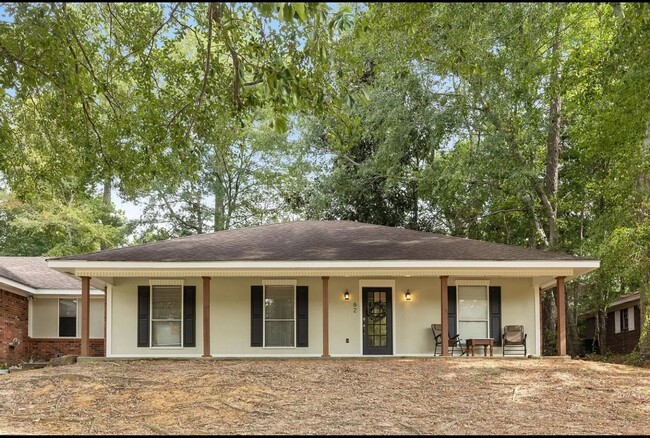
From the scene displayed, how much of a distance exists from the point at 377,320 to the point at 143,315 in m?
5.58

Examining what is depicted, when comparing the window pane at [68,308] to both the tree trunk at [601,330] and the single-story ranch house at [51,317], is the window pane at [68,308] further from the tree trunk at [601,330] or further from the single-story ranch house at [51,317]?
the tree trunk at [601,330]

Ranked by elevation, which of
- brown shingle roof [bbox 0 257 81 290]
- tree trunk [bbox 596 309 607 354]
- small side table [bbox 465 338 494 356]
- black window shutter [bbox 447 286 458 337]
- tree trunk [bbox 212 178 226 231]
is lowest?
tree trunk [bbox 596 309 607 354]

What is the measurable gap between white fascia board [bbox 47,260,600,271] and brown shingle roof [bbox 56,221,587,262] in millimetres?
124

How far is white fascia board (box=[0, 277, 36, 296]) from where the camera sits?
18312 mm

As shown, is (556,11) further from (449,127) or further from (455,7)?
(449,127)

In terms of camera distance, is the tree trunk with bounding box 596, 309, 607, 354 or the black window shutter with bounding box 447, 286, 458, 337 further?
the tree trunk with bounding box 596, 309, 607, 354

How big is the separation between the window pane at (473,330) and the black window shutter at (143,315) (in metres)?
7.46

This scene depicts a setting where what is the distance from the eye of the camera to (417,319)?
16.7 m

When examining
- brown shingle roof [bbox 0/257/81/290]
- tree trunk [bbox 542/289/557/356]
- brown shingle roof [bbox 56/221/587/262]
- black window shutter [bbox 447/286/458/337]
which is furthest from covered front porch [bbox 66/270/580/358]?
tree trunk [bbox 542/289/557/356]

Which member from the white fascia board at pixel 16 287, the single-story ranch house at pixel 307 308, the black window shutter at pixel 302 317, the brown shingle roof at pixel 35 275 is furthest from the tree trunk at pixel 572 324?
the white fascia board at pixel 16 287

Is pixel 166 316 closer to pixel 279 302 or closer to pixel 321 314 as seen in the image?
pixel 279 302

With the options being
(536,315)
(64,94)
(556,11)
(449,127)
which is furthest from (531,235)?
(64,94)

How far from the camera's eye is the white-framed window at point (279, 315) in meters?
16.7

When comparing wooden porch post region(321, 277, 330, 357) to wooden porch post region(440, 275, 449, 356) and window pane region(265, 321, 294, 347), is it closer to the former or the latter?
window pane region(265, 321, 294, 347)
